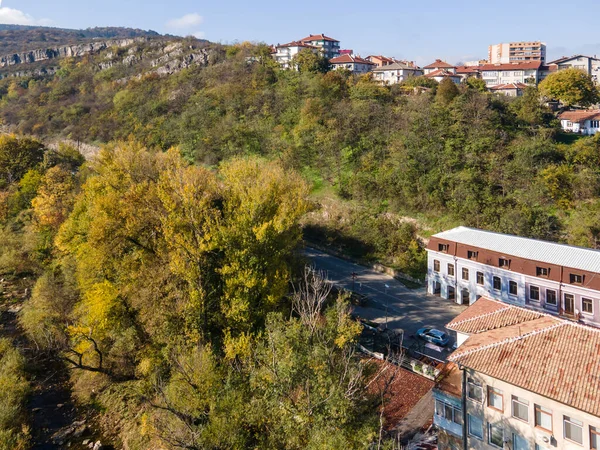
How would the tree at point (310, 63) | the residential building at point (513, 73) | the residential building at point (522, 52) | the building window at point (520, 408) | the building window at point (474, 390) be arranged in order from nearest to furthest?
the building window at point (520, 408)
the building window at point (474, 390)
the tree at point (310, 63)
the residential building at point (513, 73)
the residential building at point (522, 52)

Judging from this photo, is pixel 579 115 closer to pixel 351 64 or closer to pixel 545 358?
pixel 351 64

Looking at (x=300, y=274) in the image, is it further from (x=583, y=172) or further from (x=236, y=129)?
(x=236, y=129)

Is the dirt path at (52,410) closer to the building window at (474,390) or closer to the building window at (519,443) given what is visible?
the building window at (474,390)

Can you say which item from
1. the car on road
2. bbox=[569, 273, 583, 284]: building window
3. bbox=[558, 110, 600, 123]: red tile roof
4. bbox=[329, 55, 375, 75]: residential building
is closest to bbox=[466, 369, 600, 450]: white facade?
the car on road

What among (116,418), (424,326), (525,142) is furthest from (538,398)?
(525,142)

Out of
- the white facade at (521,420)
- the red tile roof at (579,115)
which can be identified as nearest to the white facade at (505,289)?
the white facade at (521,420)

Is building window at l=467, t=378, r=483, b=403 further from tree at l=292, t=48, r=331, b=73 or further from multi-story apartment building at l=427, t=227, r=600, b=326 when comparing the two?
tree at l=292, t=48, r=331, b=73
